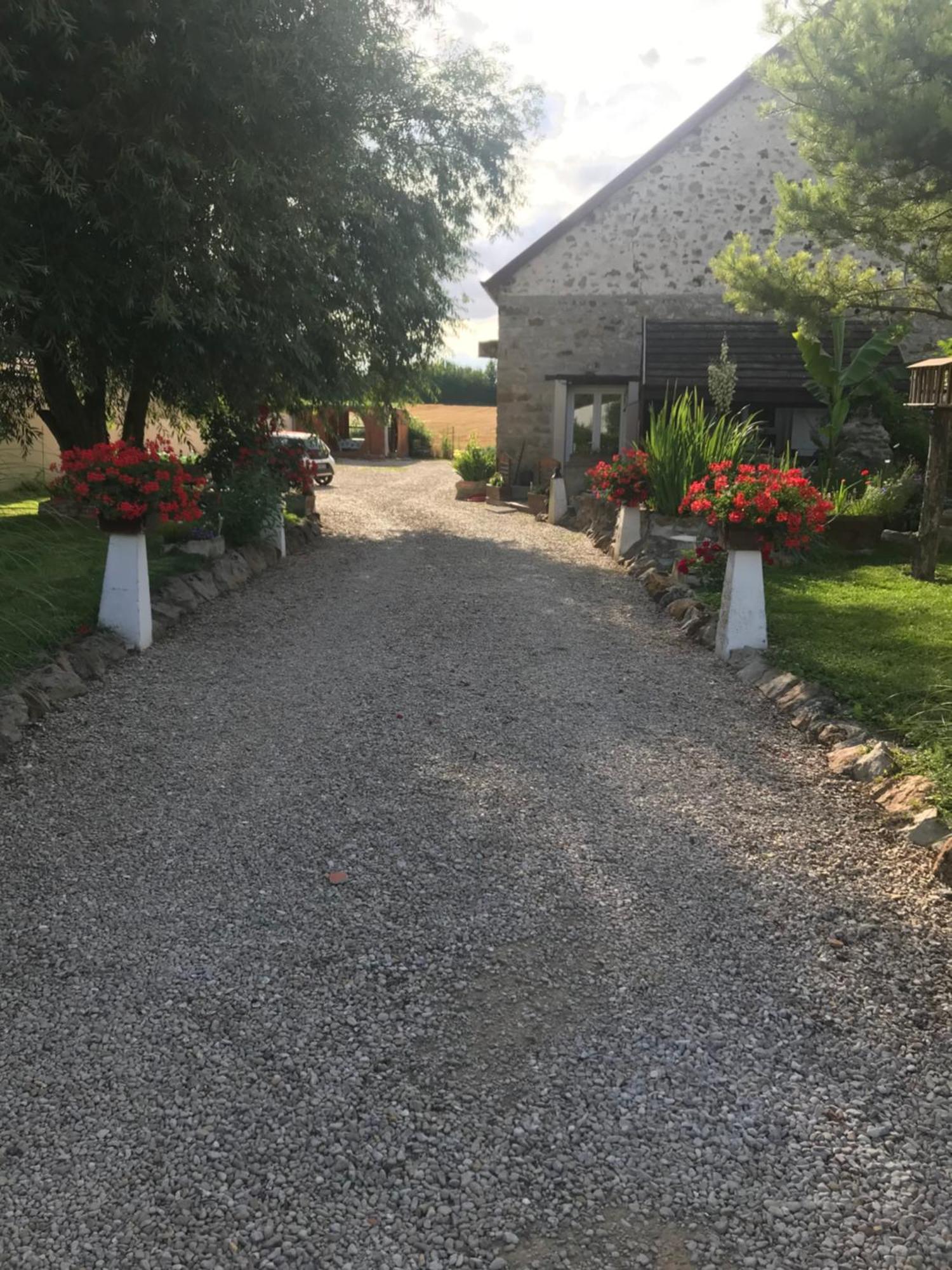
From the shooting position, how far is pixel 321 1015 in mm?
2777

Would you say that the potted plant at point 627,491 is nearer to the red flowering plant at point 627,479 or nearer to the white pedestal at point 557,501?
the red flowering plant at point 627,479

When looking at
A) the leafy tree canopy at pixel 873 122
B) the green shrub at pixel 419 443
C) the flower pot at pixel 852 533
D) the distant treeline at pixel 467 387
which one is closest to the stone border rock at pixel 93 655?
the leafy tree canopy at pixel 873 122

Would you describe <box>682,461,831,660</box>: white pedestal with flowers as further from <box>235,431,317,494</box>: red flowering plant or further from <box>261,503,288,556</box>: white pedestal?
<box>235,431,317,494</box>: red flowering plant

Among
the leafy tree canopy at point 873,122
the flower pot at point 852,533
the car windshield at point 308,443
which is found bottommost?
the flower pot at point 852,533

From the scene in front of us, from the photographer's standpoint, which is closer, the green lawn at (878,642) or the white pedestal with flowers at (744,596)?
the green lawn at (878,642)

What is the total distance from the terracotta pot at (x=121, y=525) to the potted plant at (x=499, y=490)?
13843 millimetres

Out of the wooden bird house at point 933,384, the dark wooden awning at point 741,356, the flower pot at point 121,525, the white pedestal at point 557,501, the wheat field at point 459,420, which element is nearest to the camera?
the flower pot at point 121,525

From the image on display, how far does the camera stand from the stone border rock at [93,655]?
5.18 metres

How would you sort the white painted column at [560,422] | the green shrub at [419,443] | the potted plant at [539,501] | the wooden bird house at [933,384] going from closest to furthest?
the wooden bird house at [933,384] → the potted plant at [539,501] → the white painted column at [560,422] → the green shrub at [419,443]

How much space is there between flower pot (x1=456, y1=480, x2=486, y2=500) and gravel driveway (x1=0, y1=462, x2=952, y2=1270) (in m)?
16.3

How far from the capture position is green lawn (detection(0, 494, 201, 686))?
5.56 metres

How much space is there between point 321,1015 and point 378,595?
6982 millimetres

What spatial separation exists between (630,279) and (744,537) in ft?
47.9

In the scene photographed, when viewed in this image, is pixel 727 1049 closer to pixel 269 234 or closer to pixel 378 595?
pixel 378 595
